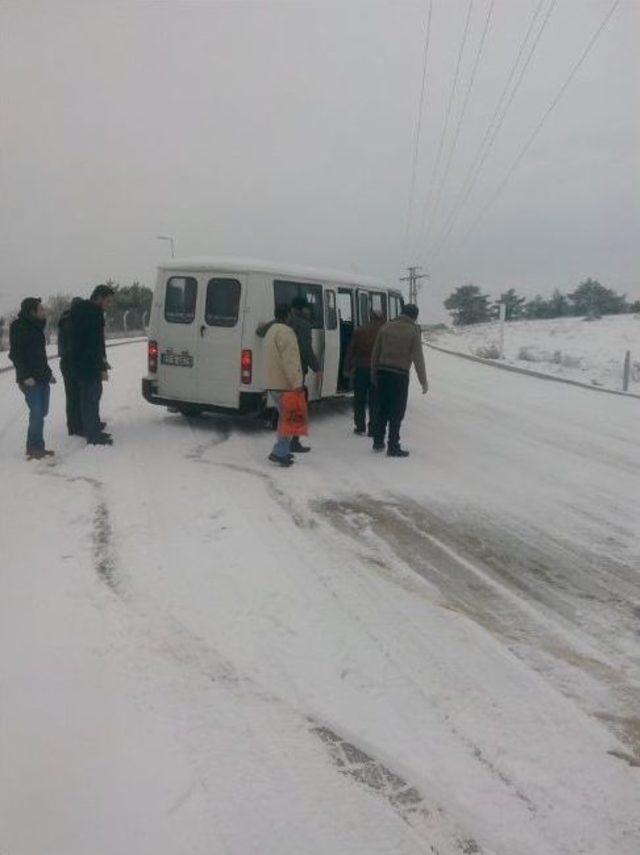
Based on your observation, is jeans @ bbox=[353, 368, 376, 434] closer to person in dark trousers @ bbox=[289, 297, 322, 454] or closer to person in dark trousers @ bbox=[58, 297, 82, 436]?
person in dark trousers @ bbox=[289, 297, 322, 454]

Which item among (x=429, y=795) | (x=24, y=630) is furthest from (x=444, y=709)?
(x=24, y=630)

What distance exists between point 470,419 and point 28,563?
28.5 ft

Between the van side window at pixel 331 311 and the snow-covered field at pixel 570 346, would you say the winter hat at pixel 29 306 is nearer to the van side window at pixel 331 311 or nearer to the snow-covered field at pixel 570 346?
the van side window at pixel 331 311

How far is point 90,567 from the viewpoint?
474 cm

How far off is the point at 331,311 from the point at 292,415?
3.59 meters

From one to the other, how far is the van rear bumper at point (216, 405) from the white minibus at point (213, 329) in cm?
1

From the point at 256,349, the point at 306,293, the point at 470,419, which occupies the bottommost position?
the point at 470,419

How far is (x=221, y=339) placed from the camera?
9.38 meters

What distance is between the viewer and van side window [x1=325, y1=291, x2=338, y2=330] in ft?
35.6

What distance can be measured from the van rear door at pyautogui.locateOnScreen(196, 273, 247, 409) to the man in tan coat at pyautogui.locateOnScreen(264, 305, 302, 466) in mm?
1491

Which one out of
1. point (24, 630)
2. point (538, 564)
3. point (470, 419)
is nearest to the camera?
point (24, 630)

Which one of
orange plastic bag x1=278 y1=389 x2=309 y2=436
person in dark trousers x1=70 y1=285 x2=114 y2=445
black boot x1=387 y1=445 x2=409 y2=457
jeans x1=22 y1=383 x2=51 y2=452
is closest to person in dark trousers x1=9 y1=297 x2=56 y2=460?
jeans x1=22 y1=383 x2=51 y2=452

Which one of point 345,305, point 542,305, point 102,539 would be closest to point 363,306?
point 345,305

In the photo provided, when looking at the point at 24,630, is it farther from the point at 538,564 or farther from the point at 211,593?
the point at 538,564
